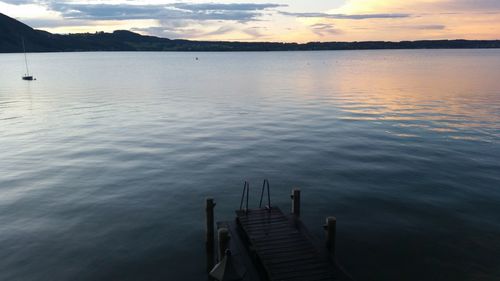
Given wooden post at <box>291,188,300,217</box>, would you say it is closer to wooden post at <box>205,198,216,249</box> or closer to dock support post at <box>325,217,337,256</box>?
dock support post at <box>325,217,337,256</box>

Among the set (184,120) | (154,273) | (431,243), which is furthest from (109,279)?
(184,120)

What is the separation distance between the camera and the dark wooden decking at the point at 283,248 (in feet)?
55.4

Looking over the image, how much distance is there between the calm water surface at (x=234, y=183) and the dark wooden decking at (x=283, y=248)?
276cm

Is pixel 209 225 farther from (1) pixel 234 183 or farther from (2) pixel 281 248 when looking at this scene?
(1) pixel 234 183

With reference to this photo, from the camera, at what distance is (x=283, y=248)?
18797mm

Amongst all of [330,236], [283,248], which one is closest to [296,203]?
Result: [330,236]

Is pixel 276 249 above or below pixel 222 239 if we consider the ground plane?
below

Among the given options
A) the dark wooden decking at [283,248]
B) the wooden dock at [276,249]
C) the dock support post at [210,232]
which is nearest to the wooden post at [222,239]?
the wooden dock at [276,249]

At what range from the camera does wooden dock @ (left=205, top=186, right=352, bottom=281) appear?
1692 cm

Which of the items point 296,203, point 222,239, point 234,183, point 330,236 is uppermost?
point 222,239

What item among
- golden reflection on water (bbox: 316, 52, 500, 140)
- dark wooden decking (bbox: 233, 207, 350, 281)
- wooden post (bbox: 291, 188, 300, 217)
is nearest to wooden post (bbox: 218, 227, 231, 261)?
dark wooden decking (bbox: 233, 207, 350, 281)

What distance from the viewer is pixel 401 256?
2094 centimetres

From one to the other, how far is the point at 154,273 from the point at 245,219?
555 centimetres

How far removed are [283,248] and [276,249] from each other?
0.36 metres
